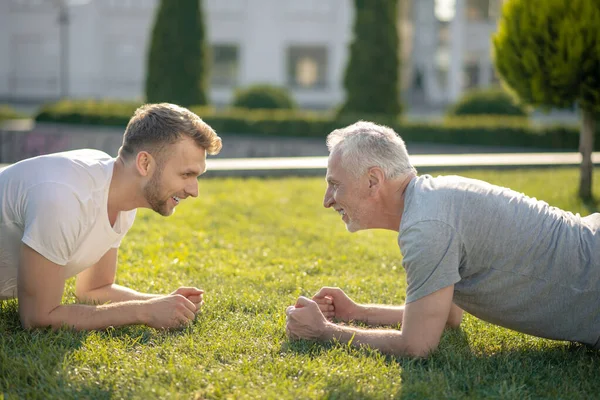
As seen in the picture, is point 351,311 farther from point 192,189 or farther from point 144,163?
point 144,163

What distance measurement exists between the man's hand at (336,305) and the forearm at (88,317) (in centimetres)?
103

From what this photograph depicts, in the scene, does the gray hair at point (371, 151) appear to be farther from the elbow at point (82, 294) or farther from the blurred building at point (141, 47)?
the blurred building at point (141, 47)

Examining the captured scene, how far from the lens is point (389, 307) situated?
14.1 ft

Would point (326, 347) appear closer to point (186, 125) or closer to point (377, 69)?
point (186, 125)

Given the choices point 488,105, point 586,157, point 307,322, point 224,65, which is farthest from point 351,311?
point 224,65

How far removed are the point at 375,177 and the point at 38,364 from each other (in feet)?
6.06

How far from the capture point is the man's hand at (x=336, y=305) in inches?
167

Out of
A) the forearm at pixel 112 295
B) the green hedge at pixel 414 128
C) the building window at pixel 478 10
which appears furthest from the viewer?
the building window at pixel 478 10

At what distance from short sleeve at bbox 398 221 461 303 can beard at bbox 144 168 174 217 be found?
1.37 m

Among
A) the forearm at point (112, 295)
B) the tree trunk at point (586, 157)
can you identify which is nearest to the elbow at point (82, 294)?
the forearm at point (112, 295)

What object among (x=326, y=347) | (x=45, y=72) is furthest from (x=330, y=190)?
(x=45, y=72)

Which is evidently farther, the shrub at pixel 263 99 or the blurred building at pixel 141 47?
the blurred building at pixel 141 47

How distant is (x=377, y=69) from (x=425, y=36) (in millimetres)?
22109

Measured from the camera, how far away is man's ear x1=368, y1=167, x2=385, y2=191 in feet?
11.7
